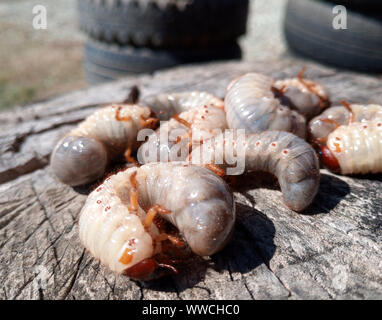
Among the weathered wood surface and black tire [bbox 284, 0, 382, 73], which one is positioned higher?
black tire [bbox 284, 0, 382, 73]

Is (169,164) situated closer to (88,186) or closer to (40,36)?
(88,186)

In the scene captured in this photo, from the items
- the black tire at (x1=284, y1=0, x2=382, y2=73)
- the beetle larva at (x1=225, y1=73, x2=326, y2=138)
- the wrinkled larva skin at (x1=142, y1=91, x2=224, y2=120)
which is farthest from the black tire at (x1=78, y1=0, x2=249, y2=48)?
the beetle larva at (x1=225, y1=73, x2=326, y2=138)

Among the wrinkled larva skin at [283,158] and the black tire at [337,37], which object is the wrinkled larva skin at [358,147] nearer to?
the wrinkled larva skin at [283,158]

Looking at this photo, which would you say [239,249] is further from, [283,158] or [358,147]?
[358,147]

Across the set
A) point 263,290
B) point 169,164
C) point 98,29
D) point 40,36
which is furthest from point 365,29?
point 40,36

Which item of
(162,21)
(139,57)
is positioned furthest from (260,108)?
(139,57)

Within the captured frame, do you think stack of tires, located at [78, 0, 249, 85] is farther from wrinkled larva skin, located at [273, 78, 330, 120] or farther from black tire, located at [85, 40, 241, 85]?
wrinkled larva skin, located at [273, 78, 330, 120]
